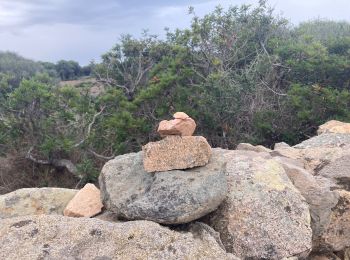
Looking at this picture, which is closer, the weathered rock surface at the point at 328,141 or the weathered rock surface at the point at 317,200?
the weathered rock surface at the point at 317,200

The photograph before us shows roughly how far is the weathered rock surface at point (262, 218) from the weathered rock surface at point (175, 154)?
0.47m

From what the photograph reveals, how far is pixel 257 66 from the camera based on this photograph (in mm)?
11406

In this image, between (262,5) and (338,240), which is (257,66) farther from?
(338,240)

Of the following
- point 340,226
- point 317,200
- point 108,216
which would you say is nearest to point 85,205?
point 108,216

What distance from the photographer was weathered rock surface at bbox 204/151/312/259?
4.10 meters

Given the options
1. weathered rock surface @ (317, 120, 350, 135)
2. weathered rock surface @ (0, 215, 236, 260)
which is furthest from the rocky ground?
weathered rock surface @ (317, 120, 350, 135)

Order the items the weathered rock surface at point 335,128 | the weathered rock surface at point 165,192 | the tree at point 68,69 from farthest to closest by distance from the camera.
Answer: the tree at point 68,69
the weathered rock surface at point 335,128
the weathered rock surface at point 165,192

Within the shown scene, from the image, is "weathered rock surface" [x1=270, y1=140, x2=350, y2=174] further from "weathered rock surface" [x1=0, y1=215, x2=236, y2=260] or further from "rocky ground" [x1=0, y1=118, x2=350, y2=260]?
"weathered rock surface" [x1=0, y1=215, x2=236, y2=260]

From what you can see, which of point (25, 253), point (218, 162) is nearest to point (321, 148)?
point (218, 162)

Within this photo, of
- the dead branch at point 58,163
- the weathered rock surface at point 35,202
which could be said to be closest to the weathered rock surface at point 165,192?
the weathered rock surface at point 35,202

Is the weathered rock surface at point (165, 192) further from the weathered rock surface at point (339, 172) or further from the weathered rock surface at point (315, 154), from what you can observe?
the weathered rock surface at point (315, 154)

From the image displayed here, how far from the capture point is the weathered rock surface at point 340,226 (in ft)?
15.8

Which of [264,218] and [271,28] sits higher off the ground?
[271,28]

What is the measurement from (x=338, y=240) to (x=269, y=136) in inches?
223
